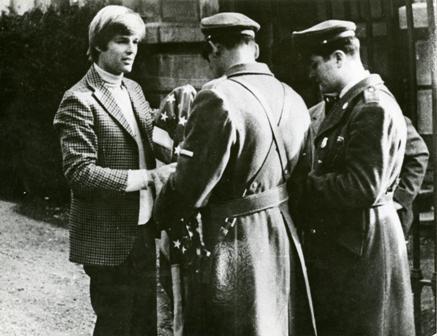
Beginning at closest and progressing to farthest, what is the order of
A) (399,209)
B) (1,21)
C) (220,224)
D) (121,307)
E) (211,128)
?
1. (211,128)
2. (220,224)
3. (121,307)
4. (399,209)
5. (1,21)

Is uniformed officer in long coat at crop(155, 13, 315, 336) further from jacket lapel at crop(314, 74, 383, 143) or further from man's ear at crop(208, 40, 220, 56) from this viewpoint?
jacket lapel at crop(314, 74, 383, 143)

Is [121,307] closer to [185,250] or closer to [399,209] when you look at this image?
[185,250]

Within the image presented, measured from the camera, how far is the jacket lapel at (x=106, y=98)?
A: 260cm

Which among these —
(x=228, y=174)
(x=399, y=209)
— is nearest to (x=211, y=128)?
(x=228, y=174)

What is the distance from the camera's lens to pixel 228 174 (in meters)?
2.35

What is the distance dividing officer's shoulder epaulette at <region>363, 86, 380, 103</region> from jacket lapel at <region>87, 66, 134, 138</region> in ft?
3.22

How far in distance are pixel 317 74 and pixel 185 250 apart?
0.95m

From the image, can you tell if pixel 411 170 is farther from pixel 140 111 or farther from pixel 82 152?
pixel 82 152

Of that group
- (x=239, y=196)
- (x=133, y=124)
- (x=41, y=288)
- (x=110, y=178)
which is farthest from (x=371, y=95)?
(x=41, y=288)

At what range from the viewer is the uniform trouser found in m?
2.62

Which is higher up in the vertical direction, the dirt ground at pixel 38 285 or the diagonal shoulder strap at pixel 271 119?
the diagonal shoulder strap at pixel 271 119

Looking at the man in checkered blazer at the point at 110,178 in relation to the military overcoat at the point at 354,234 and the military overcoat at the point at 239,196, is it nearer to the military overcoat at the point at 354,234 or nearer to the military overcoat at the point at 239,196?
the military overcoat at the point at 239,196

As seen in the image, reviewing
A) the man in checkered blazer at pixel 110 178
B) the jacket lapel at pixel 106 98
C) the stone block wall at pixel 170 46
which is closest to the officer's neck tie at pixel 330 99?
the man in checkered blazer at pixel 110 178

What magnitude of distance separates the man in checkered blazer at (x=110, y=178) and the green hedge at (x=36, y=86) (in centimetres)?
138
